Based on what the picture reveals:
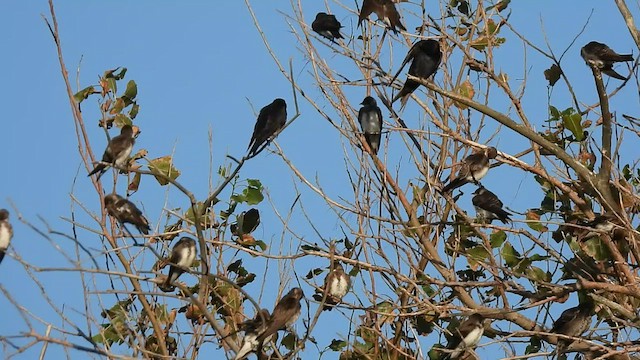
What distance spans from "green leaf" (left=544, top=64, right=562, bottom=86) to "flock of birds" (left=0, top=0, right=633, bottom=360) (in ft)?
2.13

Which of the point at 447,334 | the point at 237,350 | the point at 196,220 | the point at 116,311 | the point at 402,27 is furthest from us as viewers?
the point at 402,27

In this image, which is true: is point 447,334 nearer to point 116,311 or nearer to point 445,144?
point 445,144

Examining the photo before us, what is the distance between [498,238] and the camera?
693 centimetres

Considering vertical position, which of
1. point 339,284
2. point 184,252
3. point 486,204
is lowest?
point 339,284

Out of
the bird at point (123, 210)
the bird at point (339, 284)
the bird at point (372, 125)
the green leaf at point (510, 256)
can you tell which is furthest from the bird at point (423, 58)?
the bird at point (123, 210)

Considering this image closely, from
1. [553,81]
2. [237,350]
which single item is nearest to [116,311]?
[237,350]

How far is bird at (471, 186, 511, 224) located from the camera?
8.73 m

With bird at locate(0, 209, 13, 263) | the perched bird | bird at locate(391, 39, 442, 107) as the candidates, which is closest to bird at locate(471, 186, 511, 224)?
bird at locate(391, 39, 442, 107)

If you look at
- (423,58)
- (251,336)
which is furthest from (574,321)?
(423,58)

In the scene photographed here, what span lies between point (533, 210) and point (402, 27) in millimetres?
1790

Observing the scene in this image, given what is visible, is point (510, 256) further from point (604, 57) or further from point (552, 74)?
point (604, 57)

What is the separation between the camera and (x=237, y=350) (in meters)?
5.54

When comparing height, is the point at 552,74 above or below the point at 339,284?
above

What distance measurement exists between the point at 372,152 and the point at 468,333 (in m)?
1.73
